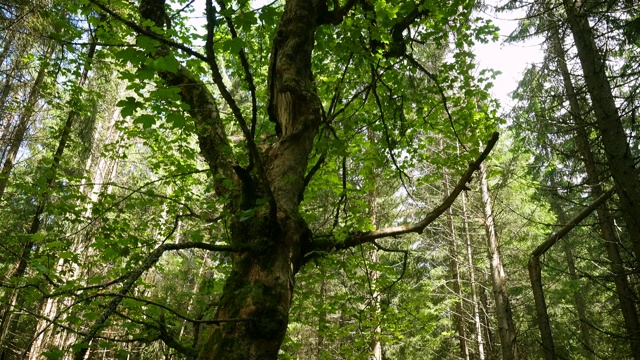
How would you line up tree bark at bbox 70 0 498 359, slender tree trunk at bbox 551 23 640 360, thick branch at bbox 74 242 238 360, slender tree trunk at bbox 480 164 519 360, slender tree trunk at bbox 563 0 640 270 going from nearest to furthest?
thick branch at bbox 74 242 238 360
tree bark at bbox 70 0 498 359
slender tree trunk at bbox 563 0 640 270
slender tree trunk at bbox 551 23 640 360
slender tree trunk at bbox 480 164 519 360

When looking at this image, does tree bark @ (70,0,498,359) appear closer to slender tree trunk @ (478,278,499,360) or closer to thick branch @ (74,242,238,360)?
thick branch @ (74,242,238,360)

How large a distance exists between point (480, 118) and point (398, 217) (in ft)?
28.8

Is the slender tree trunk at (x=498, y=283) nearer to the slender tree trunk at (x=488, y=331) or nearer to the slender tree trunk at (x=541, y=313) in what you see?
the slender tree trunk at (x=488, y=331)

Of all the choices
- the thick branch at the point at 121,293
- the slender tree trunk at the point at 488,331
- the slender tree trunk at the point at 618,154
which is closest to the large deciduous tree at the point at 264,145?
the thick branch at the point at 121,293

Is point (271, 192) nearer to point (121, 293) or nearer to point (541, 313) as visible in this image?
point (121, 293)

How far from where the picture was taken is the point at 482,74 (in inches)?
225

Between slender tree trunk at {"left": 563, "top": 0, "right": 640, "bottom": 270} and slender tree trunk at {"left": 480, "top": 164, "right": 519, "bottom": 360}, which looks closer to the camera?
slender tree trunk at {"left": 563, "top": 0, "right": 640, "bottom": 270}

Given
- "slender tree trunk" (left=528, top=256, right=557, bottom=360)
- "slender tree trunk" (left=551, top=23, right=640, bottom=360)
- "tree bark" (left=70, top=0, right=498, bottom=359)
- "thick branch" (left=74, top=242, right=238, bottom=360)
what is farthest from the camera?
"slender tree trunk" (left=551, top=23, right=640, bottom=360)

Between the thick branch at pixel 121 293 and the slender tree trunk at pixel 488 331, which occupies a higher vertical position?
the slender tree trunk at pixel 488 331

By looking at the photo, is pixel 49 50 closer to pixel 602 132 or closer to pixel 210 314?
pixel 210 314

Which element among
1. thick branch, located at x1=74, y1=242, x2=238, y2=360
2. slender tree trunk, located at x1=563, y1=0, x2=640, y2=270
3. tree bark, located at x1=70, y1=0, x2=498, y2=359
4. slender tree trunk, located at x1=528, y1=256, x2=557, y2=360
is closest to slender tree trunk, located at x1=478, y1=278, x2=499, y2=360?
slender tree trunk, located at x1=563, y1=0, x2=640, y2=270

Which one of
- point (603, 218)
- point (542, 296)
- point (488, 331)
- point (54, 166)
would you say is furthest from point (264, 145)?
point (603, 218)

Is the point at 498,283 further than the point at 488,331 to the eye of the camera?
No

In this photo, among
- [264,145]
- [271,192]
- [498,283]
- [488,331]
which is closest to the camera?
[271,192]
